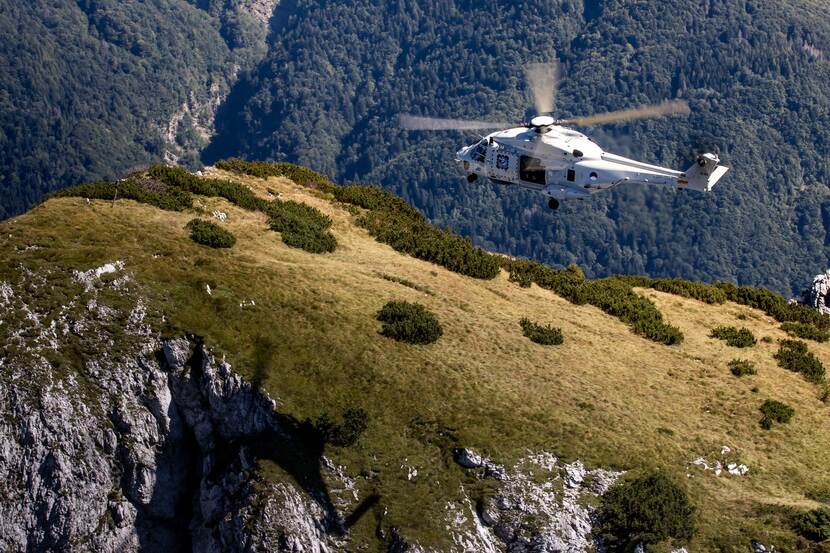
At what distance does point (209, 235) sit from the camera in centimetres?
6191

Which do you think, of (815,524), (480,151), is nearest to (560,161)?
(480,151)

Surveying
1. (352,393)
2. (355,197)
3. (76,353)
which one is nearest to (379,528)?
(352,393)

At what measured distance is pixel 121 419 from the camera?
51062 millimetres

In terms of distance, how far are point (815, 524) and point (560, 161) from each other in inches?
870

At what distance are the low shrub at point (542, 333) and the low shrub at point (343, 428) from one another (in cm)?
1201

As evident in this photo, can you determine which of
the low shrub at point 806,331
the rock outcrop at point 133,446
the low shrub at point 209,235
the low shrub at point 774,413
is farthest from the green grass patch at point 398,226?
the rock outcrop at point 133,446

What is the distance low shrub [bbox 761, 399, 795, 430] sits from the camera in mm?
53719

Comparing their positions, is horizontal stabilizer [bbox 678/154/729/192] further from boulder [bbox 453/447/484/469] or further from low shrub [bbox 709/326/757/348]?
boulder [bbox 453/447/484/469]

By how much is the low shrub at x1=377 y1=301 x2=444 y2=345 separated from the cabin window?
29.8 ft

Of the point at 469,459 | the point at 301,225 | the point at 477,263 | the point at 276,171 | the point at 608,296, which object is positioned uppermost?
the point at 276,171

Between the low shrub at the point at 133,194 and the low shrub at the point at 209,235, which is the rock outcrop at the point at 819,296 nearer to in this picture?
the low shrub at the point at 209,235

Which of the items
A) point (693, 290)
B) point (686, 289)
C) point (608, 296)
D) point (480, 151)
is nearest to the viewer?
point (480, 151)

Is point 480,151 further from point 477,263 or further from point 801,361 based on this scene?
point 801,361

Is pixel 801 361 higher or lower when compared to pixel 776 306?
lower
